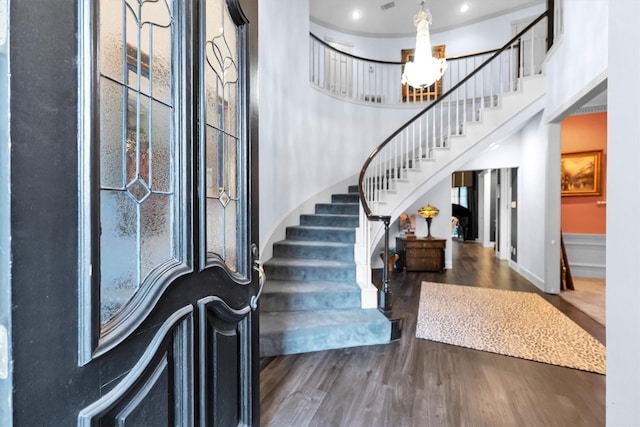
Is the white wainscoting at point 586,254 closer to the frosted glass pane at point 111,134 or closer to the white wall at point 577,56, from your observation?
the white wall at point 577,56

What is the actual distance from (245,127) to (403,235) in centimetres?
540

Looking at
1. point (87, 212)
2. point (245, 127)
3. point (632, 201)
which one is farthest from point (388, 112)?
point (87, 212)

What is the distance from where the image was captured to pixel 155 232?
2.87 ft

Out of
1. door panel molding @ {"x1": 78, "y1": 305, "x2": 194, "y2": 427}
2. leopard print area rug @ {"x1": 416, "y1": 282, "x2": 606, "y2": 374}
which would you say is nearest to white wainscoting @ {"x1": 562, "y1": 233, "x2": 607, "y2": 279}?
leopard print area rug @ {"x1": 416, "y1": 282, "x2": 606, "y2": 374}

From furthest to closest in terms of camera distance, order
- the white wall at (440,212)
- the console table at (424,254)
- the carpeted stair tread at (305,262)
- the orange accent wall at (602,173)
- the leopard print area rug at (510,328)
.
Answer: the white wall at (440,212)
the console table at (424,254)
the orange accent wall at (602,173)
the carpeted stair tread at (305,262)
the leopard print area rug at (510,328)

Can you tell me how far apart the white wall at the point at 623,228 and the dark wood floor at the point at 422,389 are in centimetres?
123

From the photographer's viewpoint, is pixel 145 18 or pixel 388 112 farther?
pixel 388 112

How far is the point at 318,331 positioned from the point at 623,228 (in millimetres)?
2287

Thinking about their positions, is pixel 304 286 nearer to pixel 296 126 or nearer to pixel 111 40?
pixel 296 126

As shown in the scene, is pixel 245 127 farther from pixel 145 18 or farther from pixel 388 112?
pixel 388 112

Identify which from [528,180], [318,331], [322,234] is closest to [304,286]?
[318,331]

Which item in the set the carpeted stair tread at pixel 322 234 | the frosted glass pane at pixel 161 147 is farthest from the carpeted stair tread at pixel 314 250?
the frosted glass pane at pixel 161 147

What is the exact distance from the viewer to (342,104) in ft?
18.4

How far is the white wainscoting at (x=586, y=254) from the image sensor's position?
16.6ft
